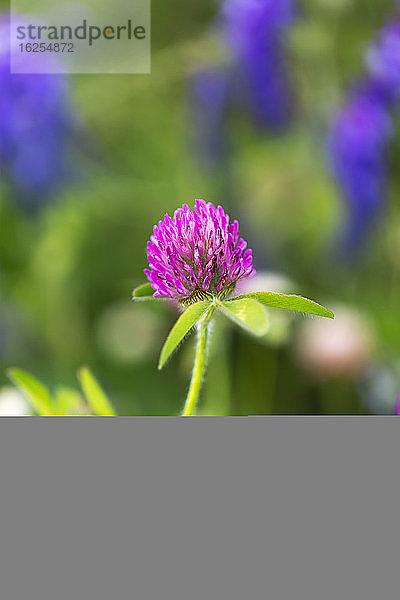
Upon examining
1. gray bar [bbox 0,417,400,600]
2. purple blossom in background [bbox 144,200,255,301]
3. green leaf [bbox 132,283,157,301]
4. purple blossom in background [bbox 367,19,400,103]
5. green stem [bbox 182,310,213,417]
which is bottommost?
gray bar [bbox 0,417,400,600]

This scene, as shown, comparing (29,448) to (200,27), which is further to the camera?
(200,27)

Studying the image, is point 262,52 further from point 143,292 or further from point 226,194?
point 143,292

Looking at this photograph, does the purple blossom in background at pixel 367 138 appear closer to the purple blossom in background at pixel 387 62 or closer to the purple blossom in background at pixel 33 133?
the purple blossom in background at pixel 387 62

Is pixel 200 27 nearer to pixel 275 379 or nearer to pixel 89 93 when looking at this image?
pixel 89 93

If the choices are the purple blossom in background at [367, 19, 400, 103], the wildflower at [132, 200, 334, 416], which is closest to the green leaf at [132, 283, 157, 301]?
the wildflower at [132, 200, 334, 416]

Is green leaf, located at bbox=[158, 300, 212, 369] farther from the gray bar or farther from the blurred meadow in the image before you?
the blurred meadow

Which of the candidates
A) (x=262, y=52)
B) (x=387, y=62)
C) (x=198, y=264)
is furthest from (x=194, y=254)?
(x=262, y=52)

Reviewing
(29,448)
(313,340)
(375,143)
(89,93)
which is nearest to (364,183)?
(375,143)
